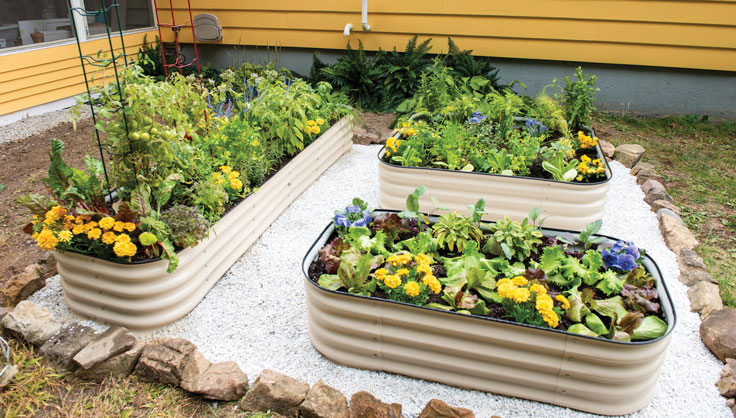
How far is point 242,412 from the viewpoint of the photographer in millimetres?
2234

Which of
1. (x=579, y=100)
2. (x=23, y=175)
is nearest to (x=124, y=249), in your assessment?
(x=23, y=175)

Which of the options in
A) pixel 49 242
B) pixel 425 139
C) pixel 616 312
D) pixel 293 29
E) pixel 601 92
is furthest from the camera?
pixel 293 29

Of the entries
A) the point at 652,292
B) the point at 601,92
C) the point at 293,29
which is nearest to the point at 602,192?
the point at 652,292

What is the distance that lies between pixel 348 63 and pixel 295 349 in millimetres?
4320

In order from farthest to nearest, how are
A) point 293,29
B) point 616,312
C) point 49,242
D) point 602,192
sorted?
1. point 293,29
2. point 602,192
3. point 49,242
4. point 616,312

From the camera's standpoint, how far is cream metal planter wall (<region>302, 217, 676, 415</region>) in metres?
2.09

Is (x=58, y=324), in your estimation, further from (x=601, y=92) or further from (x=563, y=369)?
(x=601, y=92)

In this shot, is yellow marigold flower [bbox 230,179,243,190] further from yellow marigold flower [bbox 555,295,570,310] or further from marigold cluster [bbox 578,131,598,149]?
marigold cluster [bbox 578,131,598,149]

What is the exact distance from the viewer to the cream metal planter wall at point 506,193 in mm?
3365

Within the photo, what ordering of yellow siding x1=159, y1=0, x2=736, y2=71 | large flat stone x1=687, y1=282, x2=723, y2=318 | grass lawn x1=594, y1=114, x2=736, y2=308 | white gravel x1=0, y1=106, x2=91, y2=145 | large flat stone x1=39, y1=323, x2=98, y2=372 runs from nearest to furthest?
large flat stone x1=39, y1=323, x2=98, y2=372
large flat stone x1=687, y1=282, x2=723, y2=318
grass lawn x1=594, y1=114, x2=736, y2=308
white gravel x1=0, y1=106, x2=91, y2=145
yellow siding x1=159, y1=0, x2=736, y2=71

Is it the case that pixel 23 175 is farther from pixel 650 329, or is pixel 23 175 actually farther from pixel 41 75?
pixel 650 329

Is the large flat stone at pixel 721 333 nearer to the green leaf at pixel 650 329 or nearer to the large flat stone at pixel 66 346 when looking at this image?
the green leaf at pixel 650 329

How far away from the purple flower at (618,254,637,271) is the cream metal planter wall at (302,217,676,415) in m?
0.11

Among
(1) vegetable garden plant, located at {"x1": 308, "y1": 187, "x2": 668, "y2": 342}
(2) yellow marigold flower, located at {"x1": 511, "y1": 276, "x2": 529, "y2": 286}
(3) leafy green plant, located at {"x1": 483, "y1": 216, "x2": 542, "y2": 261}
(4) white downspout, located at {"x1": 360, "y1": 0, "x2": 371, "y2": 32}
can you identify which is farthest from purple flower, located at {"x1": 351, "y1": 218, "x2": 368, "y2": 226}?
(4) white downspout, located at {"x1": 360, "y1": 0, "x2": 371, "y2": 32}
